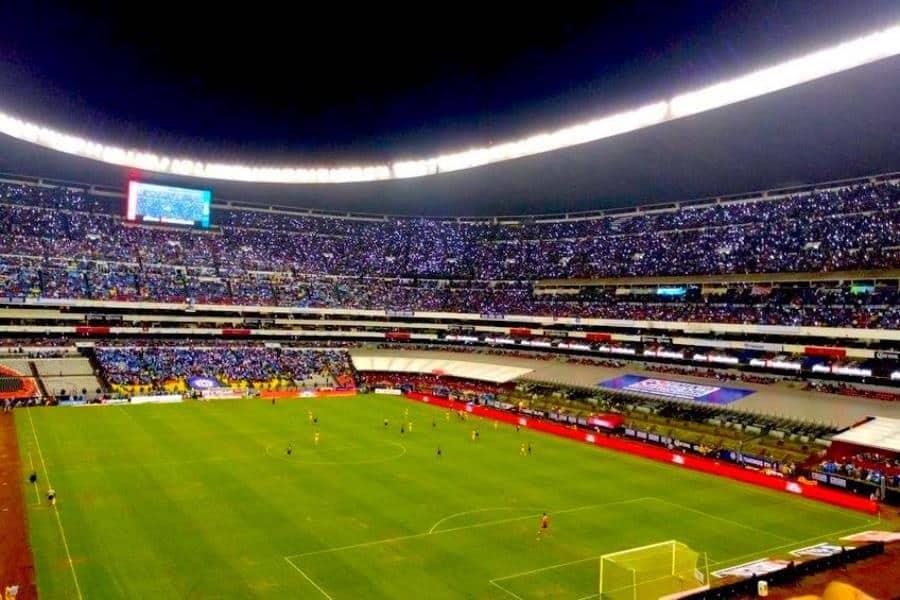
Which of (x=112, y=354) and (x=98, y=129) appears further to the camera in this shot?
(x=112, y=354)

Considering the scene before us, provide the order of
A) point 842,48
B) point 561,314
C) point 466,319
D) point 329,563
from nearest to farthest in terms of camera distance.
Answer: point 329,563 → point 842,48 → point 561,314 → point 466,319

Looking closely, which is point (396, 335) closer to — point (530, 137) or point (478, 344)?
point (478, 344)

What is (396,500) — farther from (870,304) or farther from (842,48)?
(870,304)

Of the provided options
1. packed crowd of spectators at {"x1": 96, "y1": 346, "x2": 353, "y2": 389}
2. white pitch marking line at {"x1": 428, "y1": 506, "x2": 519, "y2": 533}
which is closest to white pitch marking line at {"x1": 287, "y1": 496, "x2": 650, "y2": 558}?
white pitch marking line at {"x1": 428, "y1": 506, "x2": 519, "y2": 533}

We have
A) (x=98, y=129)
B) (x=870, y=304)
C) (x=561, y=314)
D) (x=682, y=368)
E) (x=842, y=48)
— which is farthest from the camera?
(x=561, y=314)

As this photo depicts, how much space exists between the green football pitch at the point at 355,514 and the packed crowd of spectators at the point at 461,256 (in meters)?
28.6

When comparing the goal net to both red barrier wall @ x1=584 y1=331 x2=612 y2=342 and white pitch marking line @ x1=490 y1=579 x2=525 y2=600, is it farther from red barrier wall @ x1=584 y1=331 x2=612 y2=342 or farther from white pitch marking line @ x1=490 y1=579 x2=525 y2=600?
red barrier wall @ x1=584 y1=331 x2=612 y2=342

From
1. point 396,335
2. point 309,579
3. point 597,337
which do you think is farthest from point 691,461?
point 396,335

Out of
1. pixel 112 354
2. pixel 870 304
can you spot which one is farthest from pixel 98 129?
pixel 870 304

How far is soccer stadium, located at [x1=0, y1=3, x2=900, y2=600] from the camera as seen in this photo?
25328 mm

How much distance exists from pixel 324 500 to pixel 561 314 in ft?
175

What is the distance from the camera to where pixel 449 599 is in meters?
21.2

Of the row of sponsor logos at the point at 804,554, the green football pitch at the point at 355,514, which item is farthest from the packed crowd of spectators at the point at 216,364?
the row of sponsor logos at the point at 804,554

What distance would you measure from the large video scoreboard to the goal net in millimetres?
79119
